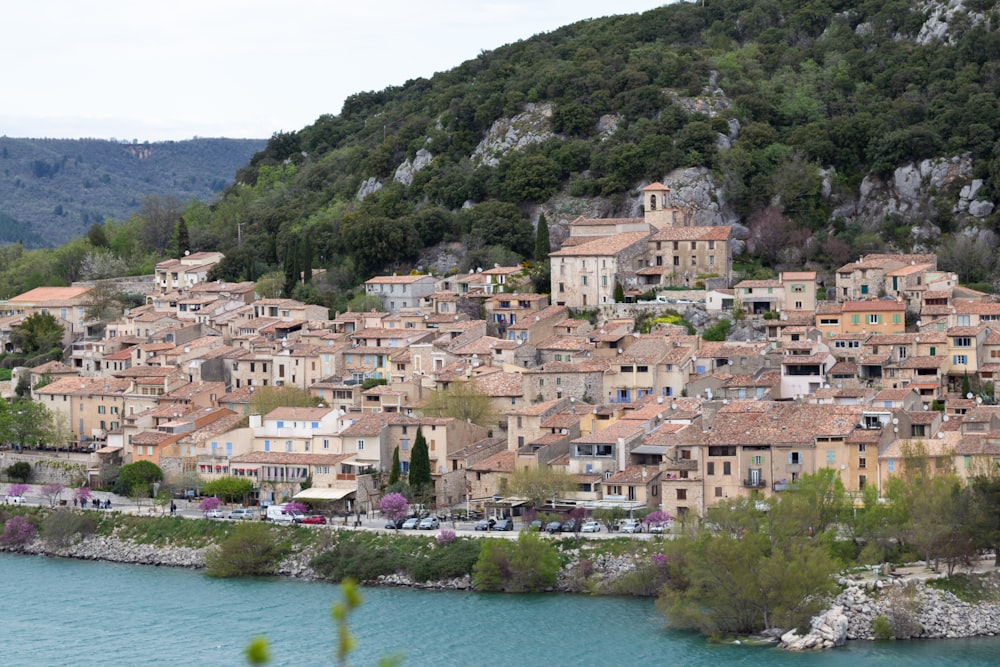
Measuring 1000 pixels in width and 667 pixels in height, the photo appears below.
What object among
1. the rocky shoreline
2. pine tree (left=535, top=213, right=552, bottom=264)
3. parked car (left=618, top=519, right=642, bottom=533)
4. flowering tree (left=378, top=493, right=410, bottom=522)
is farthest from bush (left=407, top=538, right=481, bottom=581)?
pine tree (left=535, top=213, right=552, bottom=264)

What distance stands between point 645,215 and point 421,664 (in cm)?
2835

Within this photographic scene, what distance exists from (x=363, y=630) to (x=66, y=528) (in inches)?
463

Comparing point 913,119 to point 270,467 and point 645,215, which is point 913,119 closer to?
point 645,215

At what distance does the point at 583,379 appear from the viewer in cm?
4466

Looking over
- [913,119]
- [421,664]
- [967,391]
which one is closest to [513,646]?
[421,664]

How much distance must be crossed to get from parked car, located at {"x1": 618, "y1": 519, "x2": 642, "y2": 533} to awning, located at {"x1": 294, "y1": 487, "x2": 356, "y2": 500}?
7.30 metres

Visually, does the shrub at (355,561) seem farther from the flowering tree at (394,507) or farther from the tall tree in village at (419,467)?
the tall tree in village at (419,467)

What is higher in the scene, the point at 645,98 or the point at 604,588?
the point at 645,98

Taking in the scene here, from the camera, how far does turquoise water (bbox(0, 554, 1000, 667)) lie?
31.2 m

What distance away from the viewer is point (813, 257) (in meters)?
55.4

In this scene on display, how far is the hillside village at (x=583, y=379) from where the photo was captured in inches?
1521

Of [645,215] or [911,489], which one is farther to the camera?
[645,215]

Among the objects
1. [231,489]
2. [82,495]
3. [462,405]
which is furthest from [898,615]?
[82,495]

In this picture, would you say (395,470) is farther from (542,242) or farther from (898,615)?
(542,242)
